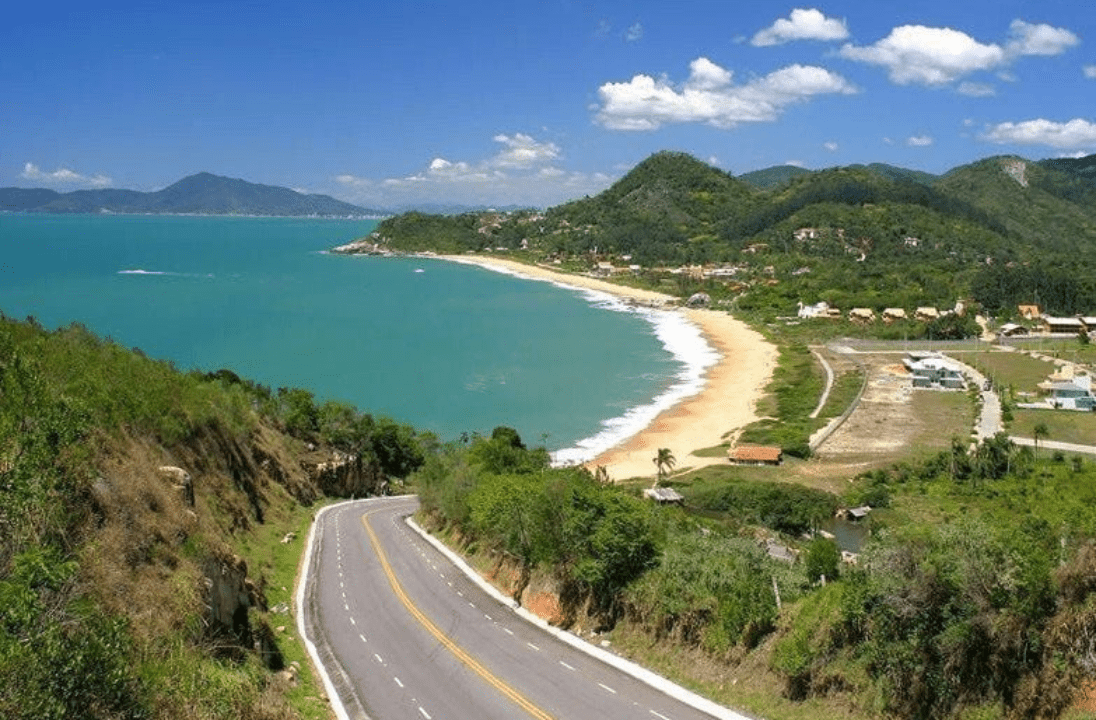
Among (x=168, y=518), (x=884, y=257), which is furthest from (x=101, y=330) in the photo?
(x=884, y=257)

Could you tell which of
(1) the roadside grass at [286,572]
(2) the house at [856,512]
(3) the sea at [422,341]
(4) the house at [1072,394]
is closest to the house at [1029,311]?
(3) the sea at [422,341]

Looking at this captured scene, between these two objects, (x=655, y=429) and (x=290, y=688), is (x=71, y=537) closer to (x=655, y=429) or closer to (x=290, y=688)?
(x=290, y=688)

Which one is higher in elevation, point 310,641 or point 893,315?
point 893,315

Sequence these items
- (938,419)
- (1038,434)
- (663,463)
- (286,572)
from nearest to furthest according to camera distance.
→ (286,572)
(663,463)
(1038,434)
(938,419)

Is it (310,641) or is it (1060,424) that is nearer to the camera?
(310,641)

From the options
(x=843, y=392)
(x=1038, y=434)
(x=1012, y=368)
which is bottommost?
(x=843, y=392)

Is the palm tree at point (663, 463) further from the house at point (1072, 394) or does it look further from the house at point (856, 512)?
the house at point (1072, 394)

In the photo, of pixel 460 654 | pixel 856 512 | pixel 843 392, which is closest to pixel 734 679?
pixel 460 654

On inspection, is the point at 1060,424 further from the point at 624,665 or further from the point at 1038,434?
the point at 624,665
